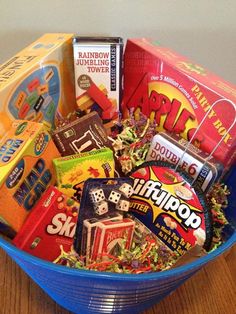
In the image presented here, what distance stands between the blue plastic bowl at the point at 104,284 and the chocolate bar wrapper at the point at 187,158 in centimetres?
18

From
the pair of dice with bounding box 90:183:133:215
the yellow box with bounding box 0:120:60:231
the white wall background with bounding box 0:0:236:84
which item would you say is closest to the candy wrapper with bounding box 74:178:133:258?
the pair of dice with bounding box 90:183:133:215

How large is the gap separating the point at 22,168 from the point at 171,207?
0.94ft

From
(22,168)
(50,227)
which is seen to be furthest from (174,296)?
(22,168)

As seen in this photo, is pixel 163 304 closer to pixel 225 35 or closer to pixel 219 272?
pixel 219 272

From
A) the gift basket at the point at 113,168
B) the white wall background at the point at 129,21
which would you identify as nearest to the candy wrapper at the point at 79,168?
the gift basket at the point at 113,168

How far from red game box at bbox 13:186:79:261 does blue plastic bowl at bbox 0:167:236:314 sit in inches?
2.9

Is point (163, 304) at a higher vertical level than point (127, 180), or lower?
lower

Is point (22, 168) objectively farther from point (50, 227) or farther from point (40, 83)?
point (40, 83)

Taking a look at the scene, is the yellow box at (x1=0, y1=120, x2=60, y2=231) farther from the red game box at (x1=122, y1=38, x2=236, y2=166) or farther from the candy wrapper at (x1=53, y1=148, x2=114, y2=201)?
the red game box at (x1=122, y1=38, x2=236, y2=166)

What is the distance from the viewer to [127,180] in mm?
686

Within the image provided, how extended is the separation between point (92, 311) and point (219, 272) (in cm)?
28

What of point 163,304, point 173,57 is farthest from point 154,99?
point 163,304

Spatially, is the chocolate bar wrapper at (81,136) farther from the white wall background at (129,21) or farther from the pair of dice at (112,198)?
the white wall background at (129,21)

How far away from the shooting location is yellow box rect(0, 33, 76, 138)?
0.71 metres
